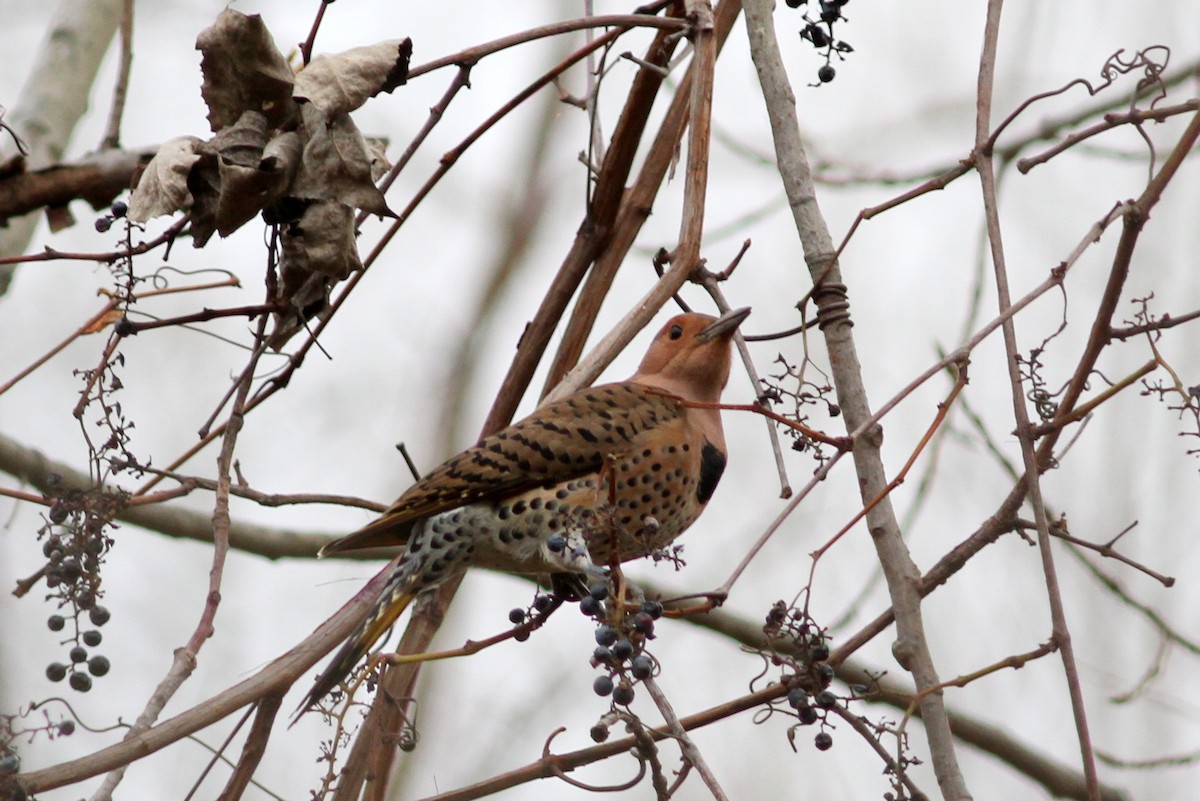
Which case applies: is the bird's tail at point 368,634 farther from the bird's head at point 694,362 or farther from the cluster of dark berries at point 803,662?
the bird's head at point 694,362

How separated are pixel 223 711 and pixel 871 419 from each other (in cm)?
125

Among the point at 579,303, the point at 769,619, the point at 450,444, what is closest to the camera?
the point at 769,619

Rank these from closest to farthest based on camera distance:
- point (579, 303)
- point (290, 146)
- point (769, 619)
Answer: point (769, 619) < point (290, 146) < point (579, 303)

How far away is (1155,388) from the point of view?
2.28m

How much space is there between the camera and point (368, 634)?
3.33 m

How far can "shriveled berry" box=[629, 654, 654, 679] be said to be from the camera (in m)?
2.08

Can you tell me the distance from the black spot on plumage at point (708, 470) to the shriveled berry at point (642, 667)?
6.56 feet

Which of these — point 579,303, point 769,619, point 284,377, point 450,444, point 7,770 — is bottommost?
point 7,770

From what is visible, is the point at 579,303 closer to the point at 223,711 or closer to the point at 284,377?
the point at 284,377

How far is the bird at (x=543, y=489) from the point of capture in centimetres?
365

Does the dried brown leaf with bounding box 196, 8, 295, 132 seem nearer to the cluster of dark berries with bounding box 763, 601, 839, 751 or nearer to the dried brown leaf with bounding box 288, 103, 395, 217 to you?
the dried brown leaf with bounding box 288, 103, 395, 217

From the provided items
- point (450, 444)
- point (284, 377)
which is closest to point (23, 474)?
point (284, 377)

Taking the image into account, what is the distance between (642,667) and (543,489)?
1.80 m

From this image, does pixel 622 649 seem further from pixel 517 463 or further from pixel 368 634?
pixel 517 463
